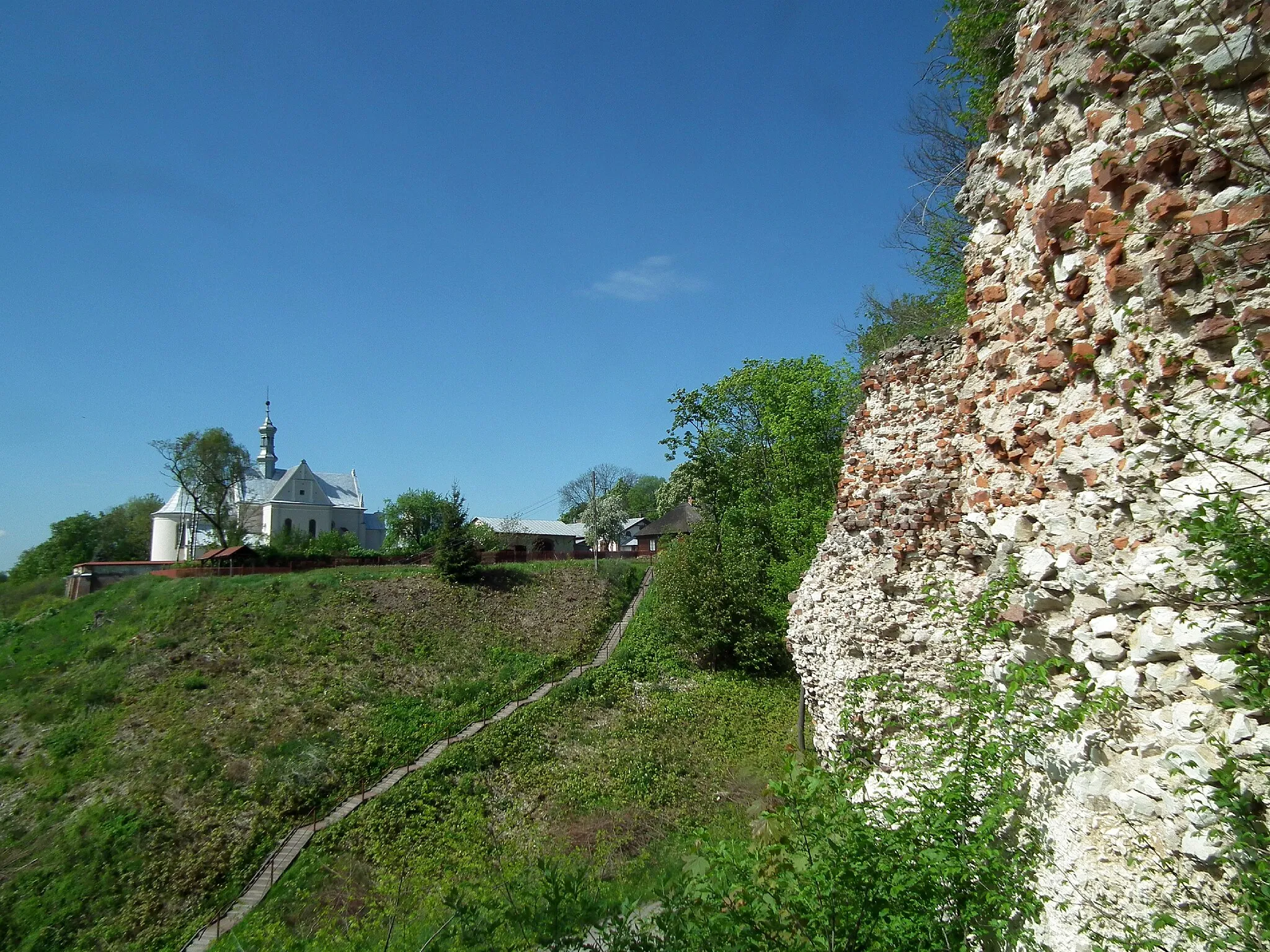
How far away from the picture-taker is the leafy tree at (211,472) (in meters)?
44.2

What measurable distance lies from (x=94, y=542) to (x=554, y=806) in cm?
5783

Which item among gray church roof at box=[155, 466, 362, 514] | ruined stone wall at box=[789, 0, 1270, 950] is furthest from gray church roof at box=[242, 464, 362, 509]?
ruined stone wall at box=[789, 0, 1270, 950]

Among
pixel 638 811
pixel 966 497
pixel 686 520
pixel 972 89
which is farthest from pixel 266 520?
pixel 966 497

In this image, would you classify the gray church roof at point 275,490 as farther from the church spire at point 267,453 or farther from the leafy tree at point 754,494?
the leafy tree at point 754,494

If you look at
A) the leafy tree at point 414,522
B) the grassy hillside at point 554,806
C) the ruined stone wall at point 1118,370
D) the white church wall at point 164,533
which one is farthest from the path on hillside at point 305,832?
the white church wall at point 164,533

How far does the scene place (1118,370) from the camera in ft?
11.4

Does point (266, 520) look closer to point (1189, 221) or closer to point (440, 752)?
point (440, 752)

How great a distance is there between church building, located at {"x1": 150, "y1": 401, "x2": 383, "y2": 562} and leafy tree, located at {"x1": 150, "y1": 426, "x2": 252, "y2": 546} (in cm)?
338

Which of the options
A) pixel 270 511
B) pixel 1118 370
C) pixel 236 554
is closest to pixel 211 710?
pixel 236 554

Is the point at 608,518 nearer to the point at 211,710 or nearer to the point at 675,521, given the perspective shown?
the point at 675,521

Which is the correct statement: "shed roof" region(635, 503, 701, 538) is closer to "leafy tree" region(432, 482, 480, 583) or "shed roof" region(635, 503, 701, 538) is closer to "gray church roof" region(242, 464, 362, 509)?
"leafy tree" region(432, 482, 480, 583)

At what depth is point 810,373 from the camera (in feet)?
80.4

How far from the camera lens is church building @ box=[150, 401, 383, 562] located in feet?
170

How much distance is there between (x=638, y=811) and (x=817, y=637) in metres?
9.32
